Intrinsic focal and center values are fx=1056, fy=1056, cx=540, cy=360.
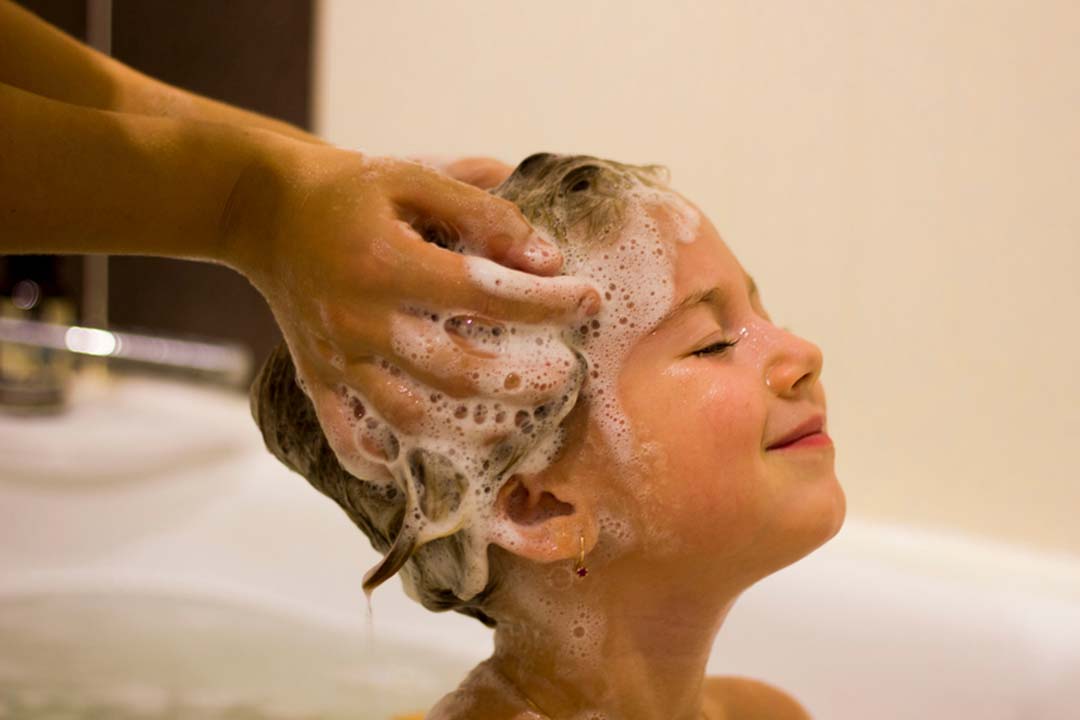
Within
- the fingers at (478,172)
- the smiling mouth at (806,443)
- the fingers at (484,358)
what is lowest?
the smiling mouth at (806,443)

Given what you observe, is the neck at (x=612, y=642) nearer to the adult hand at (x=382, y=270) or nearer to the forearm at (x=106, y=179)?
the adult hand at (x=382, y=270)

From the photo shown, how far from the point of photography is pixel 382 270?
58 centimetres

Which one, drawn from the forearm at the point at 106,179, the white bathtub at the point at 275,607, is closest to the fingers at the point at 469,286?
the forearm at the point at 106,179

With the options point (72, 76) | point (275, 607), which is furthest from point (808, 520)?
point (275, 607)

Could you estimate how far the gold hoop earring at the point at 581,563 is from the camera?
729 mm

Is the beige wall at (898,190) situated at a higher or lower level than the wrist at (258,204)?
higher

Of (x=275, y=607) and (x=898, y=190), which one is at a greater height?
(x=898, y=190)

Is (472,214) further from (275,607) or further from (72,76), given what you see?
(275,607)

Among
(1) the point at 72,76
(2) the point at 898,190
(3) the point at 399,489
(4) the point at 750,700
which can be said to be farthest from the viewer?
(2) the point at 898,190

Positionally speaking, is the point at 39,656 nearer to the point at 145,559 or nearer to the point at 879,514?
the point at 145,559

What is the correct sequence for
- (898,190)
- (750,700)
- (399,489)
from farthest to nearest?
(898,190) → (750,700) → (399,489)

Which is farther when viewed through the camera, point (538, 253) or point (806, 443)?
point (806, 443)

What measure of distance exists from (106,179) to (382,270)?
17 centimetres

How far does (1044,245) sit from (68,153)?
110 cm
